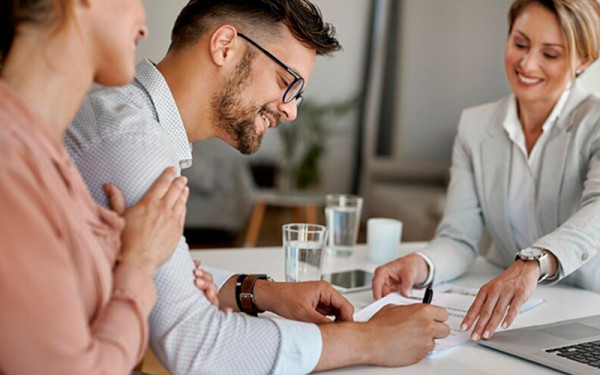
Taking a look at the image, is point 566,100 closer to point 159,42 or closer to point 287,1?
point 287,1

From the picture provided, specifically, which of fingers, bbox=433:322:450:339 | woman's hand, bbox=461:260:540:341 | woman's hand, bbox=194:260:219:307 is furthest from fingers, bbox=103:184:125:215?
woman's hand, bbox=461:260:540:341

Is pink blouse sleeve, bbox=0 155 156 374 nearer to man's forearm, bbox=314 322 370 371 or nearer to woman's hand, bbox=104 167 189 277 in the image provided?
woman's hand, bbox=104 167 189 277

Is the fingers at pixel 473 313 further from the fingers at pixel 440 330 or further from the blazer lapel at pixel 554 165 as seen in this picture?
the blazer lapel at pixel 554 165

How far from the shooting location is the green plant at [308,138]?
5781 millimetres

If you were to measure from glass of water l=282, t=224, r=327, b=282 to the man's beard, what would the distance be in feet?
0.64

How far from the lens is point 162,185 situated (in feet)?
3.05

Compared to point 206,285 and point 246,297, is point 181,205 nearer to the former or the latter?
point 206,285

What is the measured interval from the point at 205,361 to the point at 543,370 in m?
0.51

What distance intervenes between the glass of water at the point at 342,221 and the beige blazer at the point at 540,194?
210 mm

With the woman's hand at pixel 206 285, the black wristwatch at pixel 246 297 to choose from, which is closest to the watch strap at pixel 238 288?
the black wristwatch at pixel 246 297

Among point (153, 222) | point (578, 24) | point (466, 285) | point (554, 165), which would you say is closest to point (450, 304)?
point (466, 285)

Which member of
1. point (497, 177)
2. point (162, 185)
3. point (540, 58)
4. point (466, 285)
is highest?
point (540, 58)

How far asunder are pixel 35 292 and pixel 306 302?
1.92 feet

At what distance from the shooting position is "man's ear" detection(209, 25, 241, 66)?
123 cm
